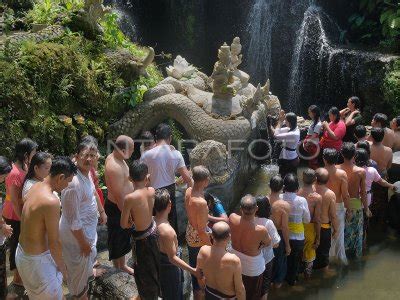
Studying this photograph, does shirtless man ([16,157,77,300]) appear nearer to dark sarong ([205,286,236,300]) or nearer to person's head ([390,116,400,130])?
dark sarong ([205,286,236,300])

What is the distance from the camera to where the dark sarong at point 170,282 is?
14.8 ft

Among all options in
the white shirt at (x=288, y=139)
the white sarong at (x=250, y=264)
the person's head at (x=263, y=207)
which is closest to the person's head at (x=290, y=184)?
the person's head at (x=263, y=207)

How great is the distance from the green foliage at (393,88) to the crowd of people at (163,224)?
6.76 metres

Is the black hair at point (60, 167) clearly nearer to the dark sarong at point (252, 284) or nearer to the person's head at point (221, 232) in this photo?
the person's head at point (221, 232)

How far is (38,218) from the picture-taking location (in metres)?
3.66

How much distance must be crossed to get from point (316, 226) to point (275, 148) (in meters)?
4.87

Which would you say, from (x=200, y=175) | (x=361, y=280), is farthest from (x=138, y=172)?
(x=361, y=280)

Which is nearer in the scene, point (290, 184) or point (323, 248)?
point (290, 184)

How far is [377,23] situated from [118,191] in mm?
13219

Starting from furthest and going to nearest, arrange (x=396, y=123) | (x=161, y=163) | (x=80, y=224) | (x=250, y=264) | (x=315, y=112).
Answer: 1. (x=315, y=112)
2. (x=396, y=123)
3. (x=161, y=163)
4. (x=250, y=264)
5. (x=80, y=224)

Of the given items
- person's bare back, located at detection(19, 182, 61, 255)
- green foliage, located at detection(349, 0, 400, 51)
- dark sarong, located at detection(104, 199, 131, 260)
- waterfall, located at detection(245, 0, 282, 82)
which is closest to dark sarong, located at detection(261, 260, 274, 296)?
dark sarong, located at detection(104, 199, 131, 260)

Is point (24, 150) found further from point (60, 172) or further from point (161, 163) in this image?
point (161, 163)

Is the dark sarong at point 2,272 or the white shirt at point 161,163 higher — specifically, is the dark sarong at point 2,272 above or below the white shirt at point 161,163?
below

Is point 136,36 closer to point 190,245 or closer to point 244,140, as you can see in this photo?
point 244,140
